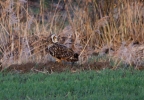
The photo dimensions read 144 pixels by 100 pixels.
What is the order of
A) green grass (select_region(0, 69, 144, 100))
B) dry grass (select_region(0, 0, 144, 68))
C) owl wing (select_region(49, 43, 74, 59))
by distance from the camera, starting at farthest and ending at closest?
dry grass (select_region(0, 0, 144, 68)) < owl wing (select_region(49, 43, 74, 59)) < green grass (select_region(0, 69, 144, 100))

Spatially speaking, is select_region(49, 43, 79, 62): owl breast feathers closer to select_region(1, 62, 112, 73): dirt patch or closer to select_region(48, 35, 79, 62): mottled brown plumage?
select_region(48, 35, 79, 62): mottled brown plumage

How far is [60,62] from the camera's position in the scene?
38.3 ft

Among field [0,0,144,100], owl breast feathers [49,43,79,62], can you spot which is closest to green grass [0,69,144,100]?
field [0,0,144,100]

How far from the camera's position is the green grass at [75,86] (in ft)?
28.2

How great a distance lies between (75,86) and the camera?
923 cm

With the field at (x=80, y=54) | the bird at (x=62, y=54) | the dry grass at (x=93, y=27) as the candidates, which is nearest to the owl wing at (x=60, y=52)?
the bird at (x=62, y=54)

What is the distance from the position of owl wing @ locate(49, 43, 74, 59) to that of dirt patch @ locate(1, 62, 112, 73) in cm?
19

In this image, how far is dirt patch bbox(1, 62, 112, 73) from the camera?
439 inches

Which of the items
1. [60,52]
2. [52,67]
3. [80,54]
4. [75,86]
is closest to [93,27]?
[80,54]

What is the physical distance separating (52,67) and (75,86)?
7.03 feet

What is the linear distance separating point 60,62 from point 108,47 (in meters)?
2.31

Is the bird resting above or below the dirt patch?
above

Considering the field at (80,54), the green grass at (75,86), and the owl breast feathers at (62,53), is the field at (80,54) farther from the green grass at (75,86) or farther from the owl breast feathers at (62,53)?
the owl breast feathers at (62,53)

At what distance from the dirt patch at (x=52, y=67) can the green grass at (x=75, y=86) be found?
0.47 meters
